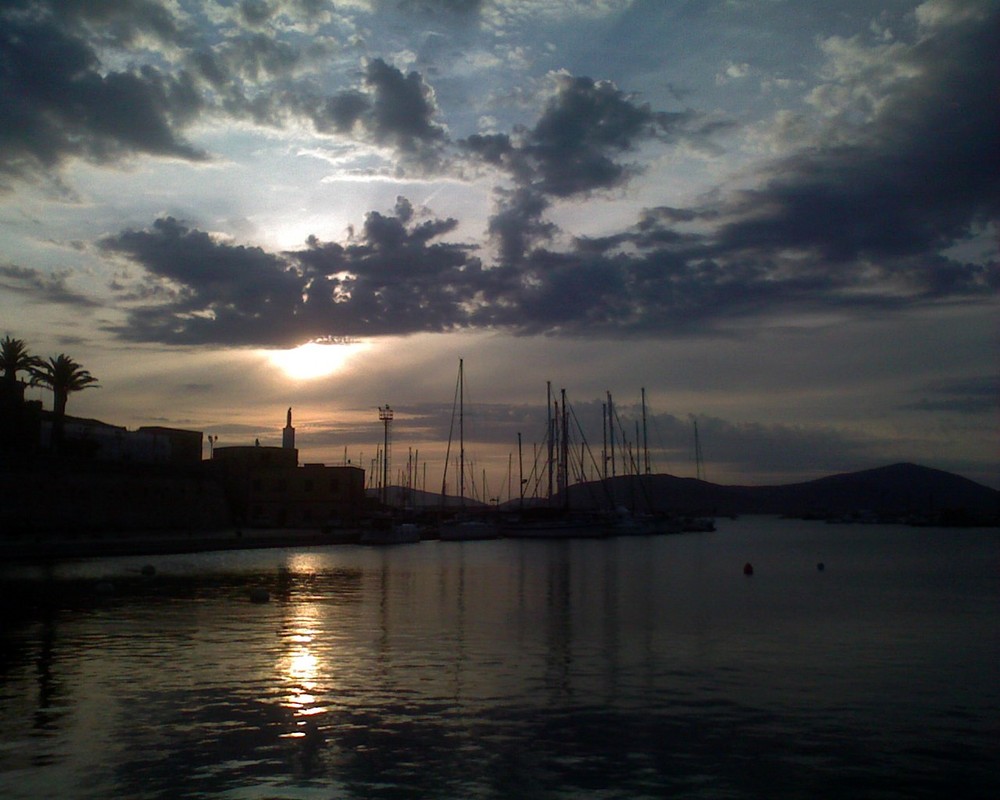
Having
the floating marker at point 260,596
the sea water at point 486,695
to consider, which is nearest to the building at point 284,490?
the sea water at point 486,695

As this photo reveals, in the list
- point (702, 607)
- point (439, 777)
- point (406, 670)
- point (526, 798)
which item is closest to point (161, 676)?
point (406, 670)

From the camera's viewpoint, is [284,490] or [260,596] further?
[284,490]

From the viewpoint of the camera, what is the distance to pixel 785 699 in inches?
707

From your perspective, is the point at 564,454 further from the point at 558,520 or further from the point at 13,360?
the point at 13,360

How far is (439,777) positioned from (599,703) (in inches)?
225

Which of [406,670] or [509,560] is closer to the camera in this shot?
[406,670]

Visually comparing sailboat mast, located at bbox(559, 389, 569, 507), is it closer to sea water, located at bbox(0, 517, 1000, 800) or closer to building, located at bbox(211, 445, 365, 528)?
building, located at bbox(211, 445, 365, 528)

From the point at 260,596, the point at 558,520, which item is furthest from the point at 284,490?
the point at 260,596

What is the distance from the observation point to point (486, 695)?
17906 mm

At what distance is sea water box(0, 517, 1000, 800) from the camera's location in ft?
41.0

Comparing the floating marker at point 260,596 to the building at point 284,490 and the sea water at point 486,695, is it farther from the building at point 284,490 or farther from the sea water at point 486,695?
the building at point 284,490

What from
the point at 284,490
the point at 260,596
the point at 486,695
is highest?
the point at 284,490

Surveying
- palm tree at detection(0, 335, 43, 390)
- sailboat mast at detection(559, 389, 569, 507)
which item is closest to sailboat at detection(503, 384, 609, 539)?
sailboat mast at detection(559, 389, 569, 507)

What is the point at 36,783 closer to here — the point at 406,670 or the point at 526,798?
the point at 526,798
